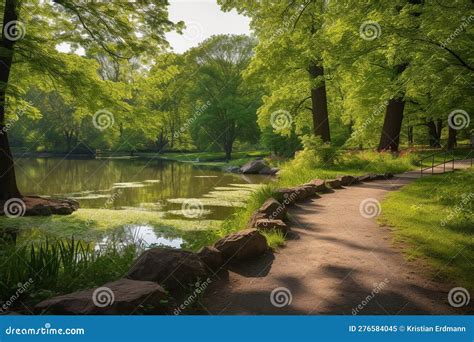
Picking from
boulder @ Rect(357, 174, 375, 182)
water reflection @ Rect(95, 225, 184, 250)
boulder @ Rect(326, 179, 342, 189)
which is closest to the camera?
water reflection @ Rect(95, 225, 184, 250)

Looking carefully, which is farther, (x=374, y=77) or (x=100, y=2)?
(x=374, y=77)

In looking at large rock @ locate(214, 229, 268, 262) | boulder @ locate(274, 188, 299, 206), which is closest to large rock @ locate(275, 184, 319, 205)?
boulder @ locate(274, 188, 299, 206)

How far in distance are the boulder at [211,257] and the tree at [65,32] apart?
1043cm

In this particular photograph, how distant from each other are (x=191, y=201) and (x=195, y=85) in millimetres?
36099

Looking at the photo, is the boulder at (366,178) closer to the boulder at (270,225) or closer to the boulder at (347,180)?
the boulder at (347,180)

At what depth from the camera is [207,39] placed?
2100 inches

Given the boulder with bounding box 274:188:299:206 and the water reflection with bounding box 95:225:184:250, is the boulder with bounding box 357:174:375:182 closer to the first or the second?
the boulder with bounding box 274:188:299:206

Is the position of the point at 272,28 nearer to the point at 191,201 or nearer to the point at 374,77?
the point at 374,77

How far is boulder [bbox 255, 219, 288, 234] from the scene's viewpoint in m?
8.70

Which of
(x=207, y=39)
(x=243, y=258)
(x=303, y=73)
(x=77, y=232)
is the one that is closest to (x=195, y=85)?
(x=207, y=39)

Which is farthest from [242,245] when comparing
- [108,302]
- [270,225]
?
[108,302]

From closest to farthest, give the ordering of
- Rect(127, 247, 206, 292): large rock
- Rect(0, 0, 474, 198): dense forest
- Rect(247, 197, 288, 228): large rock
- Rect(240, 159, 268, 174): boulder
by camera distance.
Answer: Rect(127, 247, 206, 292): large rock → Rect(0, 0, 474, 198): dense forest → Rect(247, 197, 288, 228): large rock → Rect(240, 159, 268, 174): boulder

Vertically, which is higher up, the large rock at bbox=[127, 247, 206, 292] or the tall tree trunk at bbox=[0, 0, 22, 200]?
the tall tree trunk at bbox=[0, 0, 22, 200]

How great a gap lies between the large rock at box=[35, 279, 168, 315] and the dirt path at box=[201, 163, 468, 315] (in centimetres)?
81
